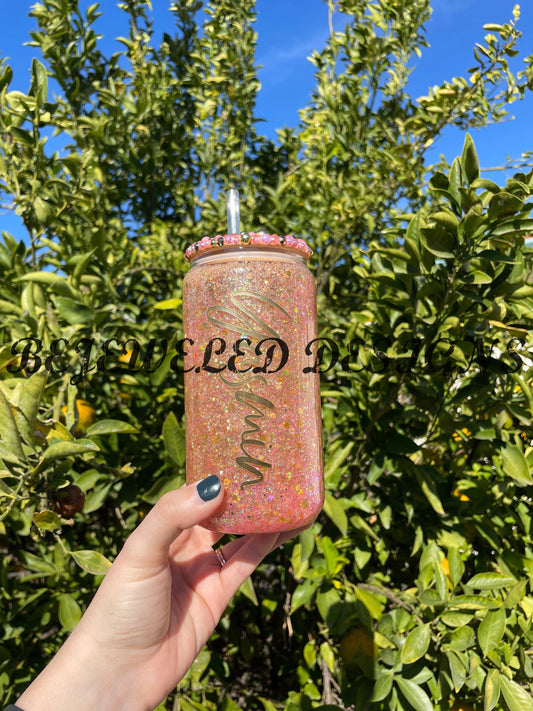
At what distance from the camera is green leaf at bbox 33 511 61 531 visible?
67cm

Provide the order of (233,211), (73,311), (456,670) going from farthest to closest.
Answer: (73,311) → (456,670) → (233,211)

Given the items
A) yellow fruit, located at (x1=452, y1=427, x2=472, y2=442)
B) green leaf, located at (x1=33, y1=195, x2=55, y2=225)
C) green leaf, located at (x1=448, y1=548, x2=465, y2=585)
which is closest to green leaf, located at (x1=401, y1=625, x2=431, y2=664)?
green leaf, located at (x1=448, y1=548, x2=465, y2=585)

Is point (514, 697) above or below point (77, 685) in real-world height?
below

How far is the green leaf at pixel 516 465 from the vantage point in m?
0.86

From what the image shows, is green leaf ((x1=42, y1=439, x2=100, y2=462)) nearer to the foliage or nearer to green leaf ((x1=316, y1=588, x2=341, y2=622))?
the foliage

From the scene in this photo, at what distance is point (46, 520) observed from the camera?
687mm

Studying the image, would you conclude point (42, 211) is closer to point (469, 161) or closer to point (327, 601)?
point (469, 161)

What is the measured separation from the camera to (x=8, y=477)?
723 mm

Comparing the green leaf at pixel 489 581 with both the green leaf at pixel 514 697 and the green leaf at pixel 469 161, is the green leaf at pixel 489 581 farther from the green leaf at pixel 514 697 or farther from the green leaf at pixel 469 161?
the green leaf at pixel 469 161

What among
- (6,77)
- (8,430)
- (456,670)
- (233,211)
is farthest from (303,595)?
(6,77)

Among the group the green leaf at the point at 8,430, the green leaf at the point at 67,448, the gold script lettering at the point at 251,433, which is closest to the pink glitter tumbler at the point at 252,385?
the gold script lettering at the point at 251,433

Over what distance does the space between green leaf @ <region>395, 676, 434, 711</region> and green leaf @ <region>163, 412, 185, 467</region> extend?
1.61ft

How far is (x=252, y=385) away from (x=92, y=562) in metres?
0.37

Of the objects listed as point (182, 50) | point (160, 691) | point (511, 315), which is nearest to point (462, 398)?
point (511, 315)
